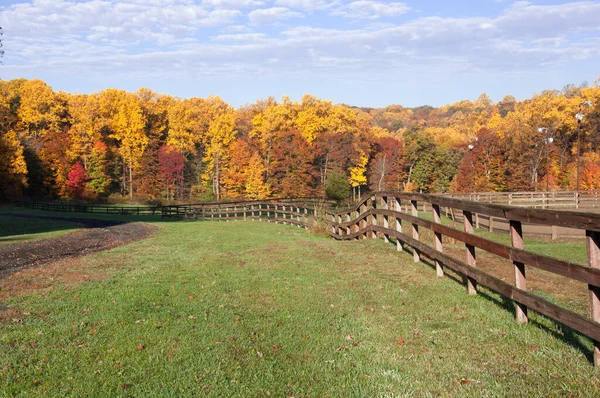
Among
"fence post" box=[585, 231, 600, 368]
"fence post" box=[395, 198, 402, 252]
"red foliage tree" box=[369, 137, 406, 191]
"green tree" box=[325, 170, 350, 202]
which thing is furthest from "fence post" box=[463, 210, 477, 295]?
"red foliage tree" box=[369, 137, 406, 191]

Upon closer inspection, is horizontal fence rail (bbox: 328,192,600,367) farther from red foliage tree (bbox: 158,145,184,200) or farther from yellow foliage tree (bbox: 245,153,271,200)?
red foliage tree (bbox: 158,145,184,200)

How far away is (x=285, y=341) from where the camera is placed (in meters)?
5.92

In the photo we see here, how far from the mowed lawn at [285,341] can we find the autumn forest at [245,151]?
58.7 metres

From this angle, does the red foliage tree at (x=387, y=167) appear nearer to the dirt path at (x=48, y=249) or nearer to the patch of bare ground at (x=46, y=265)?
the dirt path at (x=48, y=249)

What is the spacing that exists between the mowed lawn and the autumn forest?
5875cm

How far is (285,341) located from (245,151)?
69309 millimetres

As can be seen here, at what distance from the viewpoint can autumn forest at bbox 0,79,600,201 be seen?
234ft

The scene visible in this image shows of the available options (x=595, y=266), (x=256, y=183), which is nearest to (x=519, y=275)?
(x=595, y=266)

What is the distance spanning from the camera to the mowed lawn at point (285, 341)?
459cm

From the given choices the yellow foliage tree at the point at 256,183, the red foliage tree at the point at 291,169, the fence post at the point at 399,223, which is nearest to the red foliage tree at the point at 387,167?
the red foliage tree at the point at 291,169

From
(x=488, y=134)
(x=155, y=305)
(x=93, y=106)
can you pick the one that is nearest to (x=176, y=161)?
(x=93, y=106)

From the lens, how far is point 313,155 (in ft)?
244

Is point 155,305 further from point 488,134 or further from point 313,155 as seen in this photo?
point 488,134

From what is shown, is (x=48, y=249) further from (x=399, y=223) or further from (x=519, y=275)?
(x=519, y=275)
